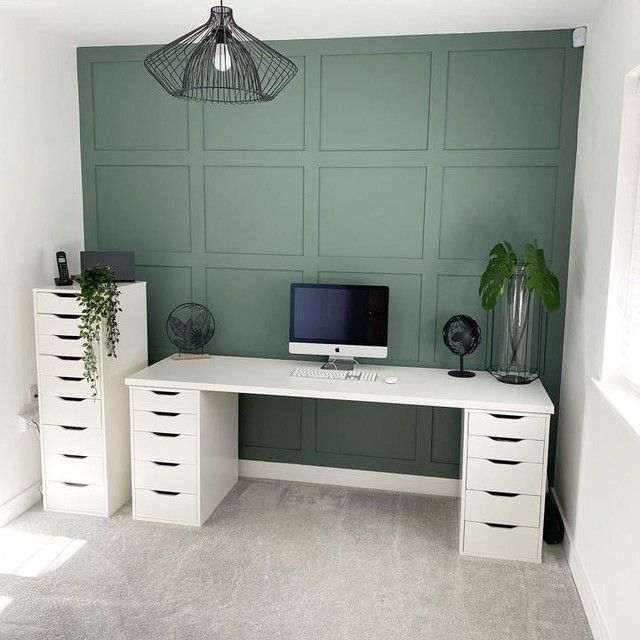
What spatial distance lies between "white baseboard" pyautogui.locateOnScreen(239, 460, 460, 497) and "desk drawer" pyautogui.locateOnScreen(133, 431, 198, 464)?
0.69 metres

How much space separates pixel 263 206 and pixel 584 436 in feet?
6.60

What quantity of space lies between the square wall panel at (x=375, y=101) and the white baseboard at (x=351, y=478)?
70.6 inches

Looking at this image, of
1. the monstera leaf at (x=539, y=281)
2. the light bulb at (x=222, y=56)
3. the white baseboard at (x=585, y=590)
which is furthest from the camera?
the monstera leaf at (x=539, y=281)

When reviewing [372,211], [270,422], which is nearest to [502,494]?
[270,422]

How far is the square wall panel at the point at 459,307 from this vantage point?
3.58 meters

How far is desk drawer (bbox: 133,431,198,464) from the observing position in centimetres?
332

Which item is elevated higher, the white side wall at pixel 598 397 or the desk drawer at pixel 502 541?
the white side wall at pixel 598 397

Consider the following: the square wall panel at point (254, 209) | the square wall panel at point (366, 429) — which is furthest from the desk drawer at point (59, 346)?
the square wall panel at point (366, 429)

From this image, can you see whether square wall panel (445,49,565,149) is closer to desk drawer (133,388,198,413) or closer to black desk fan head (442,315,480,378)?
black desk fan head (442,315,480,378)

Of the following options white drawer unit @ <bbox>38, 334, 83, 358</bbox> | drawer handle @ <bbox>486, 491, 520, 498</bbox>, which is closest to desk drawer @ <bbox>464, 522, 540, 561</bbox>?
drawer handle @ <bbox>486, 491, 520, 498</bbox>

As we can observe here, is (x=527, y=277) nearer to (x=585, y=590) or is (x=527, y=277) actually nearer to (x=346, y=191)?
(x=346, y=191)

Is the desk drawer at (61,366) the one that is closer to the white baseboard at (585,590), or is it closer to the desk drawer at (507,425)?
the desk drawer at (507,425)

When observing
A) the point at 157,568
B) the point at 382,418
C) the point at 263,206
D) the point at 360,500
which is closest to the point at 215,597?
the point at 157,568

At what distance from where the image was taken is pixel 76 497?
3479 mm
